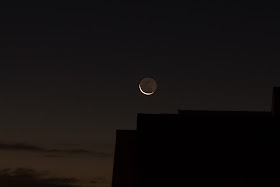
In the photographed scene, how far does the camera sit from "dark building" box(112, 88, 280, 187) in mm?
26328

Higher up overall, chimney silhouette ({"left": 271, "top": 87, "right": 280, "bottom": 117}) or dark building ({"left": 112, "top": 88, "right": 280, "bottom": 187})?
chimney silhouette ({"left": 271, "top": 87, "right": 280, "bottom": 117})

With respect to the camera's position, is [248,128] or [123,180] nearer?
[248,128]

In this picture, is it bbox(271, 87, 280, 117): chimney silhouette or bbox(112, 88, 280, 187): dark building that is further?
bbox(271, 87, 280, 117): chimney silhouette

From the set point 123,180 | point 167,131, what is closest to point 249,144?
point 167,131

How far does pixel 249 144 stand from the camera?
26703 millimetres

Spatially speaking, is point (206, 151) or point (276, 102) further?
point (276, 102)

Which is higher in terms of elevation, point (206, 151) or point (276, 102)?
point (276, 102)

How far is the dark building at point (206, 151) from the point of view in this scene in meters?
26.3

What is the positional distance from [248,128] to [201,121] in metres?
2.67

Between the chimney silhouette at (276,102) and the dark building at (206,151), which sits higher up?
the chimney silhouette at (276,102)

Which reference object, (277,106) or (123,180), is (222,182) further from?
(123,180)

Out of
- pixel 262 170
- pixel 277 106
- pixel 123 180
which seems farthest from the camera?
pixel 123 180

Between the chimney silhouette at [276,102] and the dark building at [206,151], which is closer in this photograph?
the dark building at [206,151]

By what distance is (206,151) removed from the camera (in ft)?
88.2
